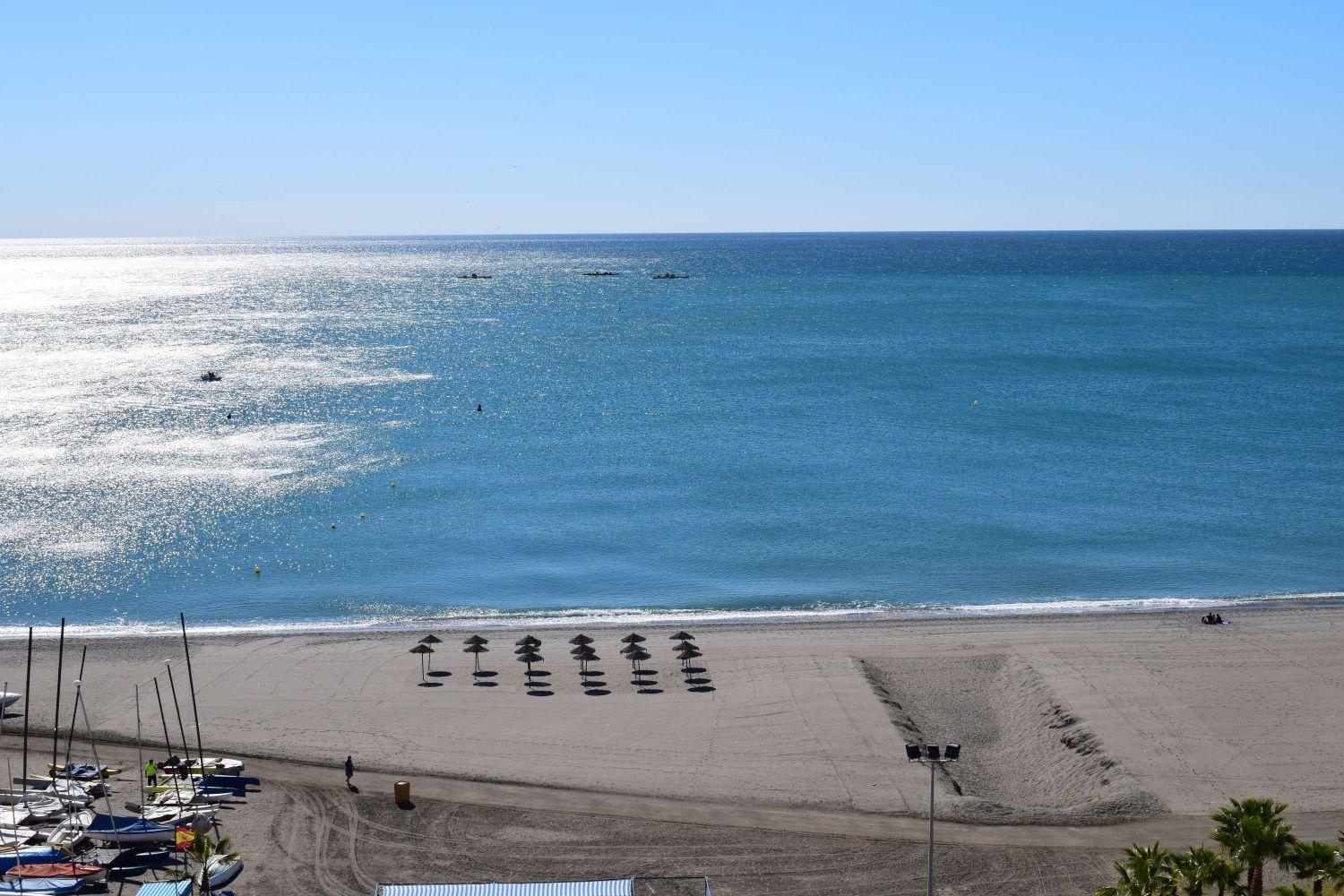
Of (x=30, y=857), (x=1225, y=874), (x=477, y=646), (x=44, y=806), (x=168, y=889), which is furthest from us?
(x=477, y=646)

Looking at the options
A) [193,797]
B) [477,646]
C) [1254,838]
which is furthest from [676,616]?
[1254,838]

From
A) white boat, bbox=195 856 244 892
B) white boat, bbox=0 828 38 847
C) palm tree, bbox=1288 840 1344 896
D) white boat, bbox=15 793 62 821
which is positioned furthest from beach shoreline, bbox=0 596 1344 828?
palm tree, bbox=1288 840 1344 896

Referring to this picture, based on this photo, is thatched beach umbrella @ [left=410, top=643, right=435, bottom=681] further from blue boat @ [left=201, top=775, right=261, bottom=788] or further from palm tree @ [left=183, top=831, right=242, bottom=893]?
palm tree @ [left=183, top=831, right=242, bottom=893]

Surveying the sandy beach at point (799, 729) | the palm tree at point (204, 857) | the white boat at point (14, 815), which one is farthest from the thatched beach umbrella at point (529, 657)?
the white boat at point (14, 815)

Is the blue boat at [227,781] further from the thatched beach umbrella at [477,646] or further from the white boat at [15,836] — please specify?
the thatched beach umbrella at [477,646]

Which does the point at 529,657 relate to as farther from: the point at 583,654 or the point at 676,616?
the point at 676,616

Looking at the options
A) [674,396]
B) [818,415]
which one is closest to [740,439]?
[818,415]
